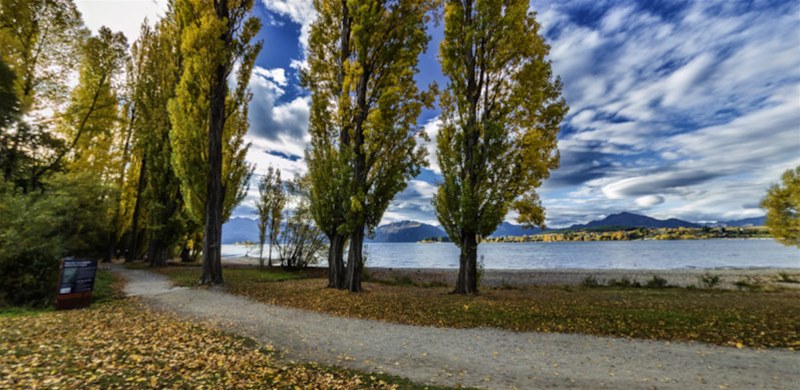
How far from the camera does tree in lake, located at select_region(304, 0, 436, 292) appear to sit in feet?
46.6

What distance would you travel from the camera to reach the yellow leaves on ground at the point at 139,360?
197 inches

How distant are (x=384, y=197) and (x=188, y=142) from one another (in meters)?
10.6

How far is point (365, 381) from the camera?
549cm

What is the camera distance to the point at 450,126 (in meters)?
15.0

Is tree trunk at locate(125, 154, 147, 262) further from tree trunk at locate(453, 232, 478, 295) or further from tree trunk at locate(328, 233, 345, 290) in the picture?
tree trunk at locate(453, 232, 478, 295)

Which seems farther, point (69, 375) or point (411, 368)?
point (411, 368)

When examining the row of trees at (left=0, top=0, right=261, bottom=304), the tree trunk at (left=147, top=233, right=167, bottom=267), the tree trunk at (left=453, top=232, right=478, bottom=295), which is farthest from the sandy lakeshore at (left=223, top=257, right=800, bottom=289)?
the row of trees at (left=0, top=0, right=261, bottom=304)

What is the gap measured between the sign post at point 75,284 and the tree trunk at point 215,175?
4.60m

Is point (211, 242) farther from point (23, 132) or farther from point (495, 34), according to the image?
point (495, 34)

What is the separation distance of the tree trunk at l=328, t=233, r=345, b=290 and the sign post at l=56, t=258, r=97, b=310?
862 centimetres

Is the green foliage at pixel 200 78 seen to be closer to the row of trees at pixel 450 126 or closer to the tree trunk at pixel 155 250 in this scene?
the row of trees at pixel 450 126

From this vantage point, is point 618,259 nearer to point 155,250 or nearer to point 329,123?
point 329,123

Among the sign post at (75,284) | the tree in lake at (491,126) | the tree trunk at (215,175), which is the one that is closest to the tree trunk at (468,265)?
the tree in lake at (491,126)

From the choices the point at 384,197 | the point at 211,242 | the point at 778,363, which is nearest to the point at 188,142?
the point at 211,242
